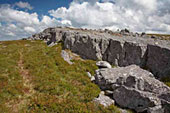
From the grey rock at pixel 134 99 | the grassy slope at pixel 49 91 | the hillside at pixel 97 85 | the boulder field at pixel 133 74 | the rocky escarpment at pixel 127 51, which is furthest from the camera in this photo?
the rocky escarpment at pixel 127 51

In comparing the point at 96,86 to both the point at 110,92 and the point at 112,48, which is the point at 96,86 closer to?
the point at 110,92

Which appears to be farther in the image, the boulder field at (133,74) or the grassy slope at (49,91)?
the grassy slope at (49,91)

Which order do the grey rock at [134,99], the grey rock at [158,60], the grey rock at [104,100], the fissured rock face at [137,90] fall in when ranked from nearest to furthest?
the fissured rock face at [137,90] → the grey rock at [134,99] → the grey rock at [104,100] → the grey rock at [158,60]

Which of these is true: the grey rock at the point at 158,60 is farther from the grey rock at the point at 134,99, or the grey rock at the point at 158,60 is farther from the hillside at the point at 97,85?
the grey rock at the point at 134,99

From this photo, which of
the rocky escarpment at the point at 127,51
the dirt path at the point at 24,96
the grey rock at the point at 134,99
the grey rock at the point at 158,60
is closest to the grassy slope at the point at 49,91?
the dirt path at the point at 24,96

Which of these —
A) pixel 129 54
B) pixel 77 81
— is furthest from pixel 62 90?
pixel 129 54

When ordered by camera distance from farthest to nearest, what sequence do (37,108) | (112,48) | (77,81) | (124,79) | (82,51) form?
(82,51)
(112,48)
(77,81)
(124,79)
(37,108)

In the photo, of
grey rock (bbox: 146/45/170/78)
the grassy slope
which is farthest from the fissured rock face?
grey rock (bbox: 146/45/170/78)

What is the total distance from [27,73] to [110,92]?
961 cm

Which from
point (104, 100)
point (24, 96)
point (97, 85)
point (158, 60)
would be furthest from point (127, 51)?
point (24, 96)

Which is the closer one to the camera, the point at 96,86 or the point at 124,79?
the point at 124,79

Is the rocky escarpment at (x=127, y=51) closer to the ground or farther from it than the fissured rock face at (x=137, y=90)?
farther from it

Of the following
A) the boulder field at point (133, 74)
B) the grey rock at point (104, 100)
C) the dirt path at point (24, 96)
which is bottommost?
the grey rock at point (104, 100)

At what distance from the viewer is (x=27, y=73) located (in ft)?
44.2
